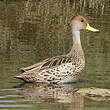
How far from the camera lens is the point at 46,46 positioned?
16359mm

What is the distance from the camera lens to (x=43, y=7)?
23.7 m

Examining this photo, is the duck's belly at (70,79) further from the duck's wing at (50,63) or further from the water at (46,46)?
the duck's wing at (50,63)

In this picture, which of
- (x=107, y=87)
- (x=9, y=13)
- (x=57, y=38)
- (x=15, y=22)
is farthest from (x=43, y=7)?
(x=107, y=87)

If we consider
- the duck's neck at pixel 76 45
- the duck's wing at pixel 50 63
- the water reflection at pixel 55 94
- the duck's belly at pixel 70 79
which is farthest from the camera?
the duck's neck at pixel 76 45

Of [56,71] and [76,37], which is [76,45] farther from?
[56,71]

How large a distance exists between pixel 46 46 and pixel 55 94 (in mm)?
4852

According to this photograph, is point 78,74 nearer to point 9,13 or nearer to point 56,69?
point 56,69

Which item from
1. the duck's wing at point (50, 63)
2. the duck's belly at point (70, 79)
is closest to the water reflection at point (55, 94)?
the duck's belly at point (70, 79)

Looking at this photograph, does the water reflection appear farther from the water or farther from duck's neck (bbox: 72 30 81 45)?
duck's neck (bbox: 72 30 81 45)

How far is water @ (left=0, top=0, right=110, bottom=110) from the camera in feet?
35.9

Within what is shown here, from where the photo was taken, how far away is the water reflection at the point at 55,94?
427 inches

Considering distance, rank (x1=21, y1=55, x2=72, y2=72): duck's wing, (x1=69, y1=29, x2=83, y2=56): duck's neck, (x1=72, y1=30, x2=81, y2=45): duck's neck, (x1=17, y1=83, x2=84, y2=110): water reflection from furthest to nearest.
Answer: (x1=72, y1=30, x2=81, y2=45): duck's neck < (x1=69, y1=29, x2=83, y2=56): duck's neck < (x1=21, y1=55, x2=72, y2=72): duck's wing < (x1=17, y1=83, x2=84, y2=110): water reflection

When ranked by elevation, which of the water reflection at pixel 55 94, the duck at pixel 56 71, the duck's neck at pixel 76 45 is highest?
the duck's neck at pixel 76 45

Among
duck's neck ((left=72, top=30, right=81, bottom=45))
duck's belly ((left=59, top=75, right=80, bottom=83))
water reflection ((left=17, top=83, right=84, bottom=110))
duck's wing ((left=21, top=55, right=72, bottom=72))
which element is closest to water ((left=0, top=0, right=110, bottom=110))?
water reflection ((left=17, top=83, right=84, bottom=110))
